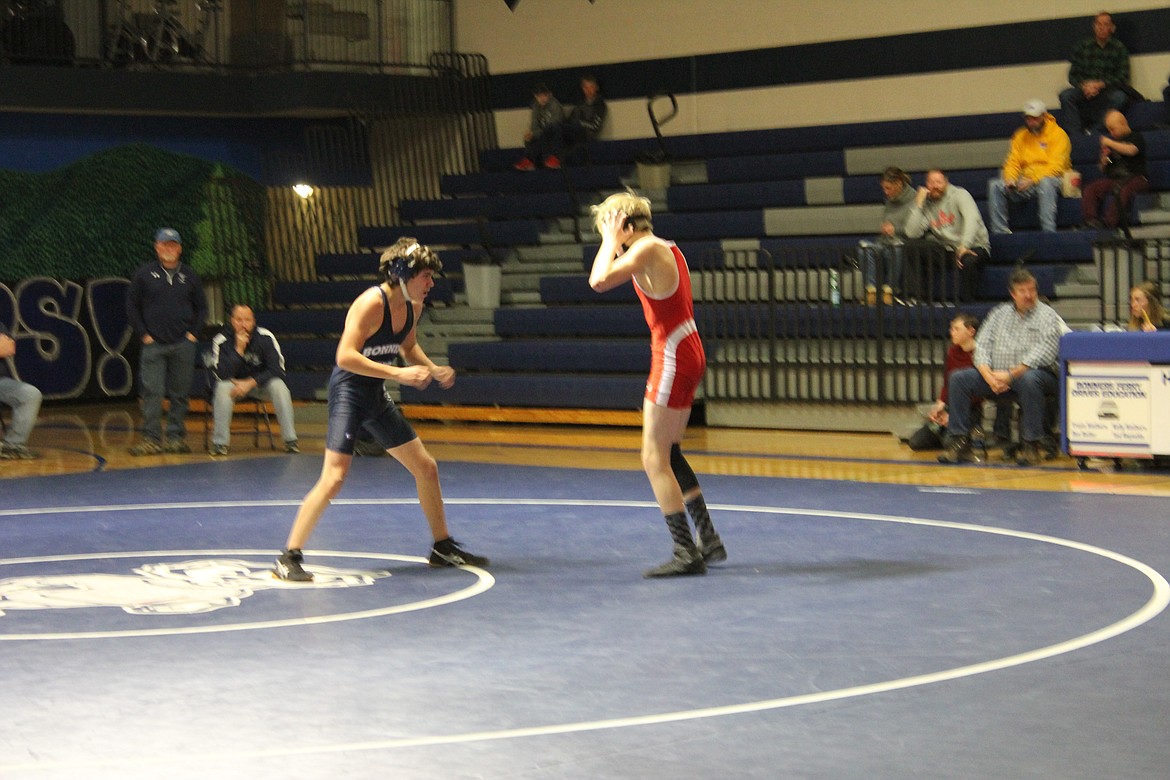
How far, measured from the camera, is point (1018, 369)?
37.6ft

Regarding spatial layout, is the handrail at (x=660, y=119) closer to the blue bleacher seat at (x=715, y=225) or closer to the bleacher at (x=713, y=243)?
the bleacher at (x=713, y=243)

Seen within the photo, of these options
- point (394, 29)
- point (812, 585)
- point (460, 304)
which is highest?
point (394, 29)

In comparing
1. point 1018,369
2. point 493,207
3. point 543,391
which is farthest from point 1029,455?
point 493,207

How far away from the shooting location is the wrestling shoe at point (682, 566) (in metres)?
7.38

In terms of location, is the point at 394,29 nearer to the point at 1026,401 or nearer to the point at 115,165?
the point at 115,165

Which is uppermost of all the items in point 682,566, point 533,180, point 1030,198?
point 533,180

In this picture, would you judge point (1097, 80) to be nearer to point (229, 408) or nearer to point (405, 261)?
point (229, 408)

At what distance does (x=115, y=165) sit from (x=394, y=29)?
360cm

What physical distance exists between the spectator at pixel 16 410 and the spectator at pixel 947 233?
23.4 feet

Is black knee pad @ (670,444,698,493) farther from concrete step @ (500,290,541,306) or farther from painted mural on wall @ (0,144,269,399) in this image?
painted mural on wall @ (0,144,269,399)

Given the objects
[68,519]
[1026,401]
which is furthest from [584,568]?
[1026,401]

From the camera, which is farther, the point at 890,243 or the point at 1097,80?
the point at 1097,80

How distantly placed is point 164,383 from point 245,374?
70 cm

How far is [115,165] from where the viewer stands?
19.0 m
